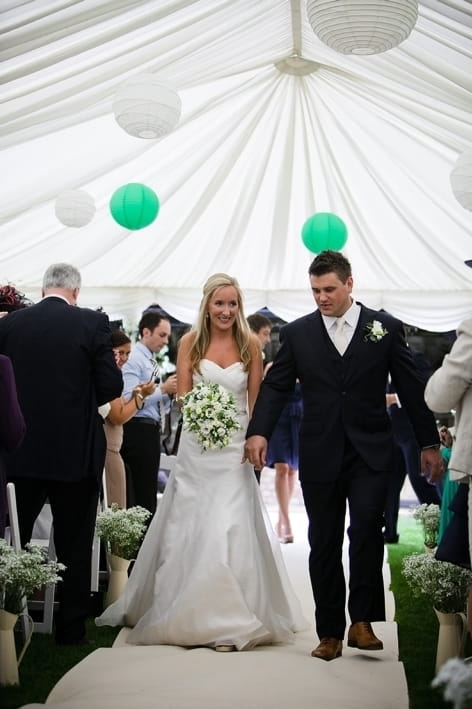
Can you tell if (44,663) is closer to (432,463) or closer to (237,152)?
(432,463)

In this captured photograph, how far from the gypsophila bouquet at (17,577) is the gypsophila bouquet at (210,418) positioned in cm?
133

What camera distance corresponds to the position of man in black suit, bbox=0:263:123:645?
15.0ft

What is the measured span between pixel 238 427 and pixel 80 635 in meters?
A: 1.33

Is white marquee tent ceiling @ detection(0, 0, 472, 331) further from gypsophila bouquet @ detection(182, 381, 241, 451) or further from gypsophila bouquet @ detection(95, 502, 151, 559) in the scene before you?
gypsophila bouquet @ detection(95, 502, 151, 559)

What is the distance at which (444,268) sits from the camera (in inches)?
473

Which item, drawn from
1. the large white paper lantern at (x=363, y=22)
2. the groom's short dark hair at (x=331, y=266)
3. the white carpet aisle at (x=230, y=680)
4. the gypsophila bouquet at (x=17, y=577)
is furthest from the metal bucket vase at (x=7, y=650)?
the large white paper lantern at (x=363, y=22)

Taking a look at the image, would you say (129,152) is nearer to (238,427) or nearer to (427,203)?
(427,203)

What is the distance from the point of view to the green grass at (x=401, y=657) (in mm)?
3586

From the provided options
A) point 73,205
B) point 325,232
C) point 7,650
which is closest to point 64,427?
point 7,650

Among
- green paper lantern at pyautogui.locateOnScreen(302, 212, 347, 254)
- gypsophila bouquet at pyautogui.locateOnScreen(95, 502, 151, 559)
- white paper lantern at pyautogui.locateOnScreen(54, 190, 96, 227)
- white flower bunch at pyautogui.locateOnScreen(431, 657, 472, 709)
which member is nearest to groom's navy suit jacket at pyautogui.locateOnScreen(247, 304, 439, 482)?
gypsophila bouquet at pyautogui.locateOnScreen(95, 502, 151, 559)

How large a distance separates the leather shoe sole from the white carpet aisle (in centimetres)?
4

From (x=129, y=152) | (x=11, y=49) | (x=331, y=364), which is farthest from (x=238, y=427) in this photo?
(x=129, y=152)

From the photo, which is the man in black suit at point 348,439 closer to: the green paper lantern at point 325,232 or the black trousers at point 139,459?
the black trousers at point 139,459

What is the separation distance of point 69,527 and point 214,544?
2.43 feet
